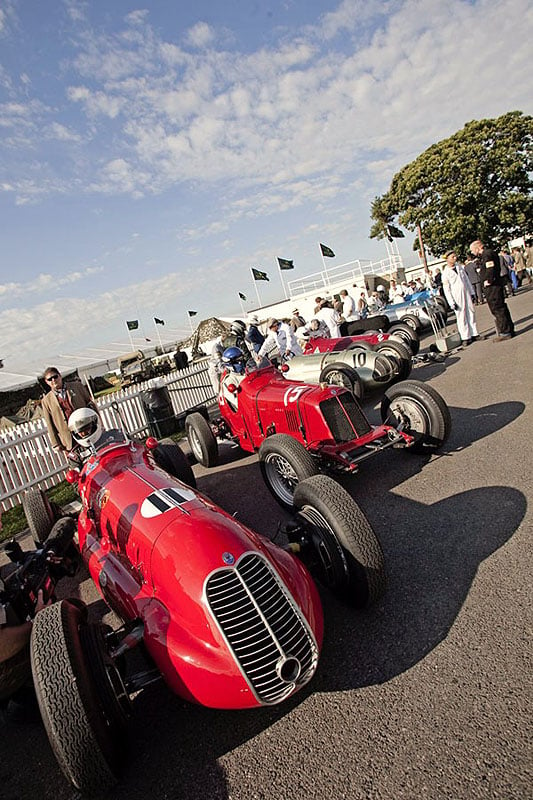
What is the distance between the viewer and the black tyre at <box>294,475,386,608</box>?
2615mm

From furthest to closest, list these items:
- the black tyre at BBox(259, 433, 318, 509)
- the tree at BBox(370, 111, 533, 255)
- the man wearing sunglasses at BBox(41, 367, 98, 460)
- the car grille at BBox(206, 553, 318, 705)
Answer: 1. the tree at BBox(370, 111, 533, 255)
2. the man wearing sunglasses at BBox(41, 367, 98, 460)
3. the black tyre at BBox(259, 433, 318, 509)
4. the car grille at BBox(206, 553, 318, 705)

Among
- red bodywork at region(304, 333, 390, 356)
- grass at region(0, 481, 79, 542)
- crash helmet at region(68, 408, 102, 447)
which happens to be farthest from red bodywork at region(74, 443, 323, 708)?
red bodywork at region(304, 333, 390, 356)

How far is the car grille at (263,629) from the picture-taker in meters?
2.05

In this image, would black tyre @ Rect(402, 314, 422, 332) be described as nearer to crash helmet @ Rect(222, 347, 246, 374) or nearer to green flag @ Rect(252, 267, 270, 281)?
crash helmet @ Rect(222, 347, 246, 374)

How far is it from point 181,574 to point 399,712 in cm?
119

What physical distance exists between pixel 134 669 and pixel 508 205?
1262 inches

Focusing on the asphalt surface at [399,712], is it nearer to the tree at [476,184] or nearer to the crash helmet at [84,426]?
the crash helmet at [84,426]

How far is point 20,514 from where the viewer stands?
7488 millimetres

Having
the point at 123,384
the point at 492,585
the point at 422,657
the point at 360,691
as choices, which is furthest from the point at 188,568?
the point at 123,384

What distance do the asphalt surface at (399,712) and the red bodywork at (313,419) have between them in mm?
1049

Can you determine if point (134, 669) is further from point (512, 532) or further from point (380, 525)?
point (512, 532)

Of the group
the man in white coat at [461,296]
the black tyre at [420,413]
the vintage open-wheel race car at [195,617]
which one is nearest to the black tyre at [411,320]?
the man in white coat at [461,296]

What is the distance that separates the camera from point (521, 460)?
4.19 m

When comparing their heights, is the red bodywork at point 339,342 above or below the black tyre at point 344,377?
above
